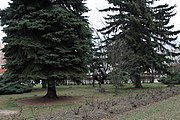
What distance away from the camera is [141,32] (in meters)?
22.5

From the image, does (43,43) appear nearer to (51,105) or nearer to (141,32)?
(51,105)

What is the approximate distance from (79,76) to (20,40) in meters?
3.68

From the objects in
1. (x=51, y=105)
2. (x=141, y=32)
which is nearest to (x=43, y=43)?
(x=51, y=105)

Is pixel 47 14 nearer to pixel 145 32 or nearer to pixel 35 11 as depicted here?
pixel 35 11

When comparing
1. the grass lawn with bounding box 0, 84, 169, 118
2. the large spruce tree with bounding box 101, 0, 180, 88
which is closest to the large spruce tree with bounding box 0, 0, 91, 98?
the grass lawn with bounding box 0, 84, 169, 118

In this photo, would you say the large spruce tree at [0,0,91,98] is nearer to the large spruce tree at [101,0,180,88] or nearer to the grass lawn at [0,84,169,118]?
the grass lawn at [0,84,169,118]

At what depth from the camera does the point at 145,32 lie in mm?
22469

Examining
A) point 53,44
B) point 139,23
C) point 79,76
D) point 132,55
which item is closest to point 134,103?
point 79,76

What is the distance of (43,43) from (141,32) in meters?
10.7

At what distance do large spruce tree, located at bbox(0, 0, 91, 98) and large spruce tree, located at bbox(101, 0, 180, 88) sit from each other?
19.4 ft

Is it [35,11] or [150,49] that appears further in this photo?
[150,49]

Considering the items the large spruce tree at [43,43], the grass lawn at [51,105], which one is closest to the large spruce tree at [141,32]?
the grass lawn at [51,105]

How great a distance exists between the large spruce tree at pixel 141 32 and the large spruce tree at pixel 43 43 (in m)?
5.90

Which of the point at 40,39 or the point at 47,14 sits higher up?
the point at 47,14
